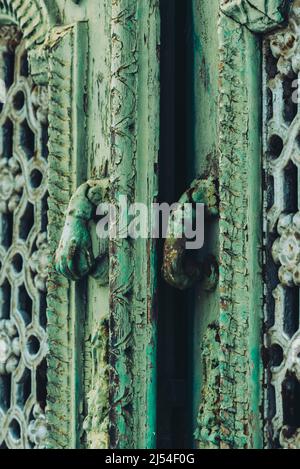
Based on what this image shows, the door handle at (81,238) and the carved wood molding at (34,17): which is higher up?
the carved wood molding at (34,17)

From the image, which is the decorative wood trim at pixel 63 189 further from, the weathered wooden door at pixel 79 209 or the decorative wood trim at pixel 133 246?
the decorative wood trim at pixel 133 246

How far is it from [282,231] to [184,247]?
8.4 inches

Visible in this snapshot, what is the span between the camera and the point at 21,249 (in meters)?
2.86

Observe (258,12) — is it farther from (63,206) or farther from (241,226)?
(63,206)

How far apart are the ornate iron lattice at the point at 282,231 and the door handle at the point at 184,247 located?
147 millimetres

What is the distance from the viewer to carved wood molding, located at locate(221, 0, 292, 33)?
219cm

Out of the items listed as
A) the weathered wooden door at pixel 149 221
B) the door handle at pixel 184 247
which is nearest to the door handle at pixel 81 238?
the weathered wooden door at pixel 149 221

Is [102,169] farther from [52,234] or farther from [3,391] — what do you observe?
[3,391]

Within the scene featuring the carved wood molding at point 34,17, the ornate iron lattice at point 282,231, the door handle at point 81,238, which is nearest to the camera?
the ornate iron lattice at point 282,231

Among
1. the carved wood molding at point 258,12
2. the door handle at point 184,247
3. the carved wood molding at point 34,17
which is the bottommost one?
the door handle at point 184,247

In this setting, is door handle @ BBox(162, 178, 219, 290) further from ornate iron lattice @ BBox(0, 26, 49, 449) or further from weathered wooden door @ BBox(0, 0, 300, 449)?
ornate iron lattice @ BBox(0, 26, 49, 449)

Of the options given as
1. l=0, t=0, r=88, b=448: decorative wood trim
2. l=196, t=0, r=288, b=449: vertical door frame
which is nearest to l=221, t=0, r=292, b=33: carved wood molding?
l=196, t=0, r=288, b=449: vertical door frame

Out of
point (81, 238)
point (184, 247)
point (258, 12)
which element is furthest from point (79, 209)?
point (258, 12)

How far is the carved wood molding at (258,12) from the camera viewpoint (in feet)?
7.18
